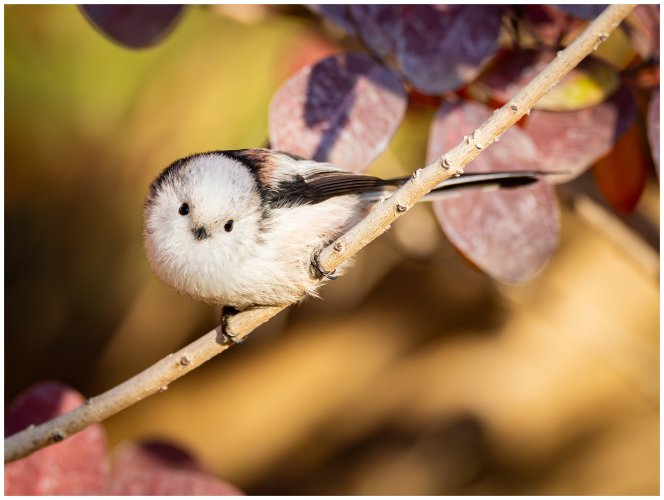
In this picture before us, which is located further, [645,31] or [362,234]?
[645,31]

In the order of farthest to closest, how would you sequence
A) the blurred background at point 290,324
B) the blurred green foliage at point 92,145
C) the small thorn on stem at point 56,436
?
the blurred green foliage at point 92,145 < the blurred background at point 290,324 < the small thorn on stem at point 56,436

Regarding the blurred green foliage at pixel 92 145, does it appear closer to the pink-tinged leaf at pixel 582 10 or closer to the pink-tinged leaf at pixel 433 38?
the pink-tinged leaf at pixel 433 38

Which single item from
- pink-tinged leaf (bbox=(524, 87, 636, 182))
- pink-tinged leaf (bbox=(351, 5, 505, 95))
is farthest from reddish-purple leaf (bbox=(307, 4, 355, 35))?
pink-tinged leaf (bbox=(524, 87, 636, 182))

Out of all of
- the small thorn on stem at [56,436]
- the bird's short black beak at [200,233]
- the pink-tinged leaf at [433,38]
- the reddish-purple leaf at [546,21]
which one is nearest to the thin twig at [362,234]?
the small thorn on stem at [56,436]

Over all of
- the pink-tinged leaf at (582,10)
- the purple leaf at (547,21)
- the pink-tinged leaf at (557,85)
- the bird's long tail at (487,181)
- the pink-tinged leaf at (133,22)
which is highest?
the pink-tinged leaf at (133,22)

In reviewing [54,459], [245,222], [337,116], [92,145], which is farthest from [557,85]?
[92,145]

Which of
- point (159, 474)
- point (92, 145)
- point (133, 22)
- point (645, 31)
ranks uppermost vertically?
point (92, 145)

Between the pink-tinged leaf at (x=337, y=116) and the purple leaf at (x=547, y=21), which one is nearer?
the pink-tinged leaf at (x=337, y=116)

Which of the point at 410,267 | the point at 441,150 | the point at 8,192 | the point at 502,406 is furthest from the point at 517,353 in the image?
the point at 8,192

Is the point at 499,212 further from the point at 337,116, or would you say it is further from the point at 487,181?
the point at 337,116
